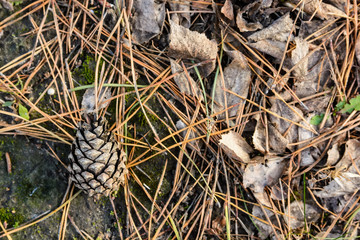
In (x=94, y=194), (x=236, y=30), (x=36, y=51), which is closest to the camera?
(x=94, y=194)

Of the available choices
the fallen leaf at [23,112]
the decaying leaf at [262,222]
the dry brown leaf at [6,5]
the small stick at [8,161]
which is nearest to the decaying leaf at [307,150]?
the decaying leaf at [262,222]

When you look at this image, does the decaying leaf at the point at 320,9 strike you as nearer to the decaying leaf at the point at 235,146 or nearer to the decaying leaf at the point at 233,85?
the decaying leaf at the point at 233,85

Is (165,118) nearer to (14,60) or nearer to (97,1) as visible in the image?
(97,1)

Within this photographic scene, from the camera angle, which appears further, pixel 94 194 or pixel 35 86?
pixel 35 86

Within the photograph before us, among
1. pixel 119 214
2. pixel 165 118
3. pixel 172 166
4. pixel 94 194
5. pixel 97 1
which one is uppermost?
pixel 97 1

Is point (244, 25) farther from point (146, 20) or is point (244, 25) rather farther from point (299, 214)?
point (299, 214)

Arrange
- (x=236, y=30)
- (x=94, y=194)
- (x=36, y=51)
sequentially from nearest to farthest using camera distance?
(x=94, y=194) < (x=36, y=51) < (x=236, y=30)

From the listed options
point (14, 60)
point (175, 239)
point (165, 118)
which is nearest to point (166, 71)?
point (165, 118)

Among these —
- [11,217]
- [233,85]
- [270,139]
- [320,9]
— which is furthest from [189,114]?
[11,217]

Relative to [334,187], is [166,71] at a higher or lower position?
higher
